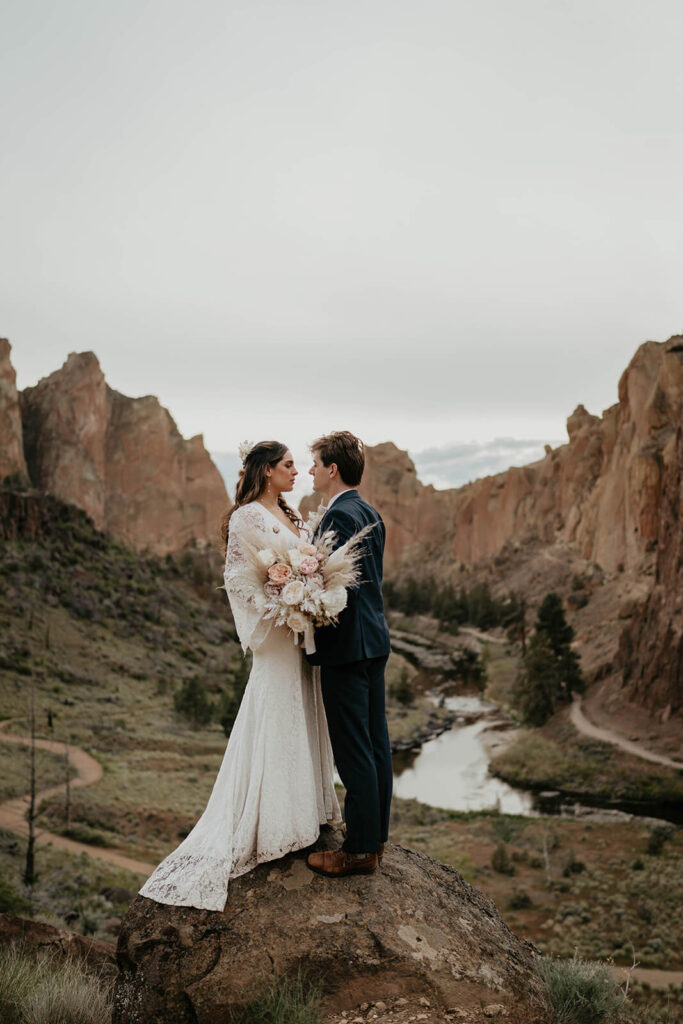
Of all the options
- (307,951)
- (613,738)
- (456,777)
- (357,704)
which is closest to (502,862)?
(456,777)

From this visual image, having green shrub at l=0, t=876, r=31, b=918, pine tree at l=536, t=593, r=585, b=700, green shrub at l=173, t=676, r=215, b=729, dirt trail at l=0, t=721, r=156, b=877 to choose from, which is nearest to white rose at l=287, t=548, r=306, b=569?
green shrub at l=0, t=876, r=31, b=918

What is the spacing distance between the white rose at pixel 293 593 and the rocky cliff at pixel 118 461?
270 feet

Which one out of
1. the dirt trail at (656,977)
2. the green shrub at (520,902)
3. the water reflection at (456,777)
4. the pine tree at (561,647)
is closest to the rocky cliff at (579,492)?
the pine tree at (561,647)

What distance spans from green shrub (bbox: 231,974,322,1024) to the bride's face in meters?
2.43

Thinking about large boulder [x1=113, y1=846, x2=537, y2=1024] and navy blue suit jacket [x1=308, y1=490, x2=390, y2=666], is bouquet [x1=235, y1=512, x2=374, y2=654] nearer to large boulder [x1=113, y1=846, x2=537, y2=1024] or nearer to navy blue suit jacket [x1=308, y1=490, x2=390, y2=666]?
navy blue suit jacket [x1=308, y1=490, x2=390, y2=666]

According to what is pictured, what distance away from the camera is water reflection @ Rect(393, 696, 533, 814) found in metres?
30.0

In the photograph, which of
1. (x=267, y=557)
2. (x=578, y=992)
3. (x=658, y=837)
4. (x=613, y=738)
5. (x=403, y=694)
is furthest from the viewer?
(x=403, y=694)

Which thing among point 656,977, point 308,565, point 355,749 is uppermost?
point 308,565

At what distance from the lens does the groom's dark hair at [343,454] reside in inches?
167

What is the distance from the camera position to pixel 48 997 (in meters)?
3.89

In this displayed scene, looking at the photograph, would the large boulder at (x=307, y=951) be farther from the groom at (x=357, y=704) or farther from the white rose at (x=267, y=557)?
the white rose at (x=267, y=557)

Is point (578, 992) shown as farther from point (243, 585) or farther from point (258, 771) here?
point (243, 585)

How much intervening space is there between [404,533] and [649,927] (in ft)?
421

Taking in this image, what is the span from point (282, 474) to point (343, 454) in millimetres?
384
